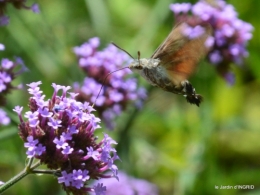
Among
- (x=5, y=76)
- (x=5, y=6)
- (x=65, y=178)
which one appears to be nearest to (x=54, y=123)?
(x=65, y=178)

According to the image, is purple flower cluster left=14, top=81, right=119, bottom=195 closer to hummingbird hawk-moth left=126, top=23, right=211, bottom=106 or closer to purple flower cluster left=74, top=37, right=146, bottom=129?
hummingbird hawk-moth left=126, top=23, right=211, bottom=106

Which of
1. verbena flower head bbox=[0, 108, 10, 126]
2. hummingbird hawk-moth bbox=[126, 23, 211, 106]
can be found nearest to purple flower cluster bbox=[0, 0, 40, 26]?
verbena flower head bbox=[0, 108, 10, 126]

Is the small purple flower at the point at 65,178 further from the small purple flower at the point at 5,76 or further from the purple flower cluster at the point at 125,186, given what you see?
the purple flower cluster at the point at 125,186

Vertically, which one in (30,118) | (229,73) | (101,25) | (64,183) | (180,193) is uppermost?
(101,25)

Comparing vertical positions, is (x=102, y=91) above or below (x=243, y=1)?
below

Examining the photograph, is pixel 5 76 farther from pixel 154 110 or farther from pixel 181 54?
pixel 154 110

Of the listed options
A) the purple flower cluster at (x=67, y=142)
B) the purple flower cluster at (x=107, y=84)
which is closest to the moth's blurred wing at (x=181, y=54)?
the purple flower cluster at (x=107, y=84)

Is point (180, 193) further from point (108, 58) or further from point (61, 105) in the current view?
point (61, 105)

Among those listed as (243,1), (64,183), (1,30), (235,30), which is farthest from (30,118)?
(243,1)
